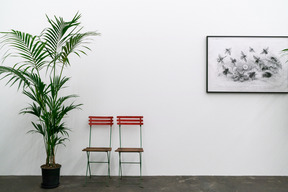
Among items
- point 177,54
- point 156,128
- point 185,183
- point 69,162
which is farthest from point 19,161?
point 177,54

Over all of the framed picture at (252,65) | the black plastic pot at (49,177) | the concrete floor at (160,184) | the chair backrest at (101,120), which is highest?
the framed picture at (252,65)

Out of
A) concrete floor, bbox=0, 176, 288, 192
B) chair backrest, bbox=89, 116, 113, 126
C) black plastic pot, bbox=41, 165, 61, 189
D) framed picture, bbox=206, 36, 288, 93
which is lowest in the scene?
concrete floor, bbox=0, 176, 288, 192

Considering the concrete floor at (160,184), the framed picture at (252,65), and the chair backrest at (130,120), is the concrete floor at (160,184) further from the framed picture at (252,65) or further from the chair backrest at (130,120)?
the framed picture at (252,65)

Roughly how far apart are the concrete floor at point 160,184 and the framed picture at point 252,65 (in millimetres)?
1286

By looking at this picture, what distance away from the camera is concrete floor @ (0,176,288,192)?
280 cm

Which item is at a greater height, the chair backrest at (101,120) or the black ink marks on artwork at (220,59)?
the black ink marks on artwork at (220,59)

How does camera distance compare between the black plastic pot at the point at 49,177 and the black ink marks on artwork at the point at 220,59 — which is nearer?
the black plastic pot at the point at 49,177

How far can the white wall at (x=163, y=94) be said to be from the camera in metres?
3.35

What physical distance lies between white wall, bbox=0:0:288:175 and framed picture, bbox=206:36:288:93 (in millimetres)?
118

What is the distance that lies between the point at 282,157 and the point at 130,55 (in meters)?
2.77

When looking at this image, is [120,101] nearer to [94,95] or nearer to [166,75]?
[94,95]

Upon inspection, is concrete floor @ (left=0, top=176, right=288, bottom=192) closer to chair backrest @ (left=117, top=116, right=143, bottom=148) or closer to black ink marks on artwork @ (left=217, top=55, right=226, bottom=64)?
chair backrest @ (left=117, top=116, right=143, bottom=148)

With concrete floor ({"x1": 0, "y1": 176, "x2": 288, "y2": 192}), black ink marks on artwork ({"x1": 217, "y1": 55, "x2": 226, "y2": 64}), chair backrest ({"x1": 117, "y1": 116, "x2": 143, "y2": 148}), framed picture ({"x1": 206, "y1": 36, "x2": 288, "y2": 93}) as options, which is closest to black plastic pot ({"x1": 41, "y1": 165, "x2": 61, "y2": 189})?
concrete floor ({"x1": 0, "y1": 176, "x2": 288, "y2": 192})

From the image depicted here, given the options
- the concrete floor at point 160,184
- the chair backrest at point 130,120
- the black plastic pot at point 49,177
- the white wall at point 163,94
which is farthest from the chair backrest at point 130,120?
the black plastic pot at point 49,177
